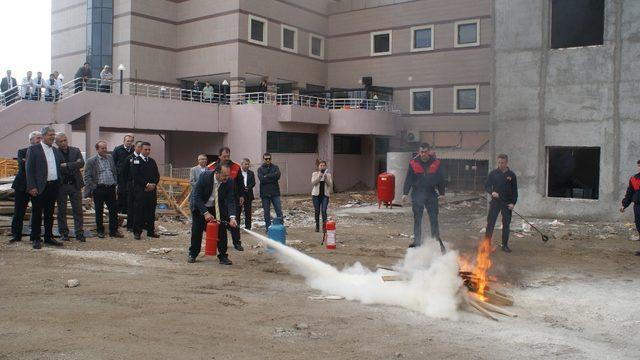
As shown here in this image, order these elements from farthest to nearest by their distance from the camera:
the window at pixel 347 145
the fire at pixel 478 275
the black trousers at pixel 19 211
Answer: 1. the window at pixel 347 145
2. the black trousers at pixel 19 211
3. the fire at pixel 478 275

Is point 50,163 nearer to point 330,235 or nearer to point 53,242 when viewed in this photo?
point 53,242

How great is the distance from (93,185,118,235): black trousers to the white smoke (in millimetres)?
4742

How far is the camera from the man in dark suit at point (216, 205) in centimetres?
927

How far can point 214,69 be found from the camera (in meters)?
32.6

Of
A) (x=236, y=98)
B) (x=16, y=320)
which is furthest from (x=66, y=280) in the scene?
(x=236, y=98)

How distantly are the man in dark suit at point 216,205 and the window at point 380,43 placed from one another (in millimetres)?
27768

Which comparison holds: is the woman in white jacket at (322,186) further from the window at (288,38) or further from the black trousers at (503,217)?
the window at (288,38)

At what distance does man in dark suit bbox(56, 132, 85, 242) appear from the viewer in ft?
34.4

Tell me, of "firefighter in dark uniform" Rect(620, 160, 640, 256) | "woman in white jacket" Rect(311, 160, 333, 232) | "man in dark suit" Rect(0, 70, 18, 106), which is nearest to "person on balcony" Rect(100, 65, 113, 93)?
"man in dark suit" Rect(0, 70, 18, 106)

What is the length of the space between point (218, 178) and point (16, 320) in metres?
4.12

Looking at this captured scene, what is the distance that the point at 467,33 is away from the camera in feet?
108

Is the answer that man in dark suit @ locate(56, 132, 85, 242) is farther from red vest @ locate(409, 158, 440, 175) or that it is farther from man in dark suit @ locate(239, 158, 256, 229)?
red vest @ locate(409, 158, 440, 175)

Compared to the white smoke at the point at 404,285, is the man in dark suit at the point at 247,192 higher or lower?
higher

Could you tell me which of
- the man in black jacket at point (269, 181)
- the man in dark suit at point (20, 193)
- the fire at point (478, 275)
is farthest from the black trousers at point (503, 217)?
the man in dark suit at point (20, 193)
